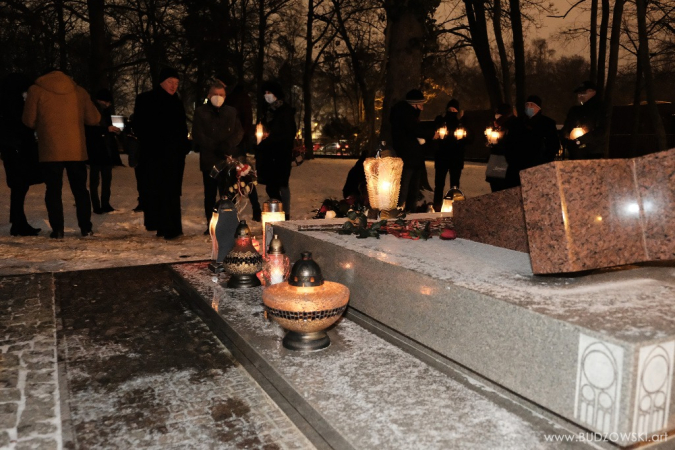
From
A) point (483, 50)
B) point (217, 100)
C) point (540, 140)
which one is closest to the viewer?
point (540, 140)

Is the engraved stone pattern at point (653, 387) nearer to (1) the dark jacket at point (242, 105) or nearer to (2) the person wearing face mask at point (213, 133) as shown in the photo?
(2) the person wearing face mask at point (213, 133)

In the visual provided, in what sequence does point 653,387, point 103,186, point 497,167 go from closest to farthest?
point 653,387
point 497,167
point 103,186

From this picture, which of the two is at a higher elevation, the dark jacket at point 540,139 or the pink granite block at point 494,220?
the dark jacket at point 540,139

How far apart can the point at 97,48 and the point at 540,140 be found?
1260 centimetres

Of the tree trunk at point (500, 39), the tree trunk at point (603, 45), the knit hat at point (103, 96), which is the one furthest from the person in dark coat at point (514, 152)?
the tree trunk at point (603, 45)

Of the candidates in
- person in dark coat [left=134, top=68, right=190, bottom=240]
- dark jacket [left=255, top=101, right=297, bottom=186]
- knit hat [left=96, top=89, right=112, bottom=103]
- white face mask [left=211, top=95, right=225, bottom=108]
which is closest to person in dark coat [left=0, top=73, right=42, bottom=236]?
person in dark coat [left=134, top=68, right=190, bottom=240]

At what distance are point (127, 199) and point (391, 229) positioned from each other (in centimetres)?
783

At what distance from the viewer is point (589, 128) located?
7.39 metres

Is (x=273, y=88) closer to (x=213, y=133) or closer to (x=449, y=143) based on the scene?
(x=213, y=133)

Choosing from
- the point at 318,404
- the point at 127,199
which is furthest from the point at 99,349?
the point at 127,199

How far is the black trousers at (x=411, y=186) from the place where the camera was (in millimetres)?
8484

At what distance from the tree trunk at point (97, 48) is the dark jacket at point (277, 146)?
923 centimetres

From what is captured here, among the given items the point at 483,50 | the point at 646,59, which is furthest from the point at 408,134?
the point at 646,59

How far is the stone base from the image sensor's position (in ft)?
6.96
